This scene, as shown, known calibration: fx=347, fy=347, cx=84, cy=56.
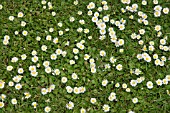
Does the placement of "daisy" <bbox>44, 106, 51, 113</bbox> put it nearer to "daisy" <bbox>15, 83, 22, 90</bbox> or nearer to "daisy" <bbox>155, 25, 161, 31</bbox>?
"daisy" <bbox>15, 83, 22, 90</bbox>

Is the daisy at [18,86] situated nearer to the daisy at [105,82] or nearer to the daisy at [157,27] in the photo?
the daisy at [105,82]

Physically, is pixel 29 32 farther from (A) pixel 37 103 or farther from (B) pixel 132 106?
(B) pixel 132 106

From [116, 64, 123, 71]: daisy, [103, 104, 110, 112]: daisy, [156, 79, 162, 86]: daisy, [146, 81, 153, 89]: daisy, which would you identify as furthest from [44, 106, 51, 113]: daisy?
[156, 79, 162, 86]: daisy

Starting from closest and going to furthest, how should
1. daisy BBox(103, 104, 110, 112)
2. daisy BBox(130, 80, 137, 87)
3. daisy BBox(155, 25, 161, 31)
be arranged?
daisy BBox(103, 104, 110, 112), daisy BBox(130, 80, 137, 87), daisy BBox(155, 25, 161, 31)

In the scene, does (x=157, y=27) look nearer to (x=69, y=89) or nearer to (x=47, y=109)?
(x=69, y=89)

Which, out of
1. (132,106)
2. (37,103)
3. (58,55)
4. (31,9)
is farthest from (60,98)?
(31,9)

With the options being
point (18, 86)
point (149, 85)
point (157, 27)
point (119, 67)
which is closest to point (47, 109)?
point (18, 86)

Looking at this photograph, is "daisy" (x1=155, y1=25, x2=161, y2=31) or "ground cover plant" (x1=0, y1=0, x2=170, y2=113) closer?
"ground cover plant" (x1=0, y1=0, x2=170, y2=113)

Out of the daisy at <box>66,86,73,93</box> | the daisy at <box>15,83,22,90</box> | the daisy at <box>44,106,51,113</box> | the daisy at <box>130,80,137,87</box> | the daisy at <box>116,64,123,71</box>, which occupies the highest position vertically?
the daisy at <box>116,64,123,71</box>

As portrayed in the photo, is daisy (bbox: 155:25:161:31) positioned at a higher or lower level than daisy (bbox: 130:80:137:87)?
higher
